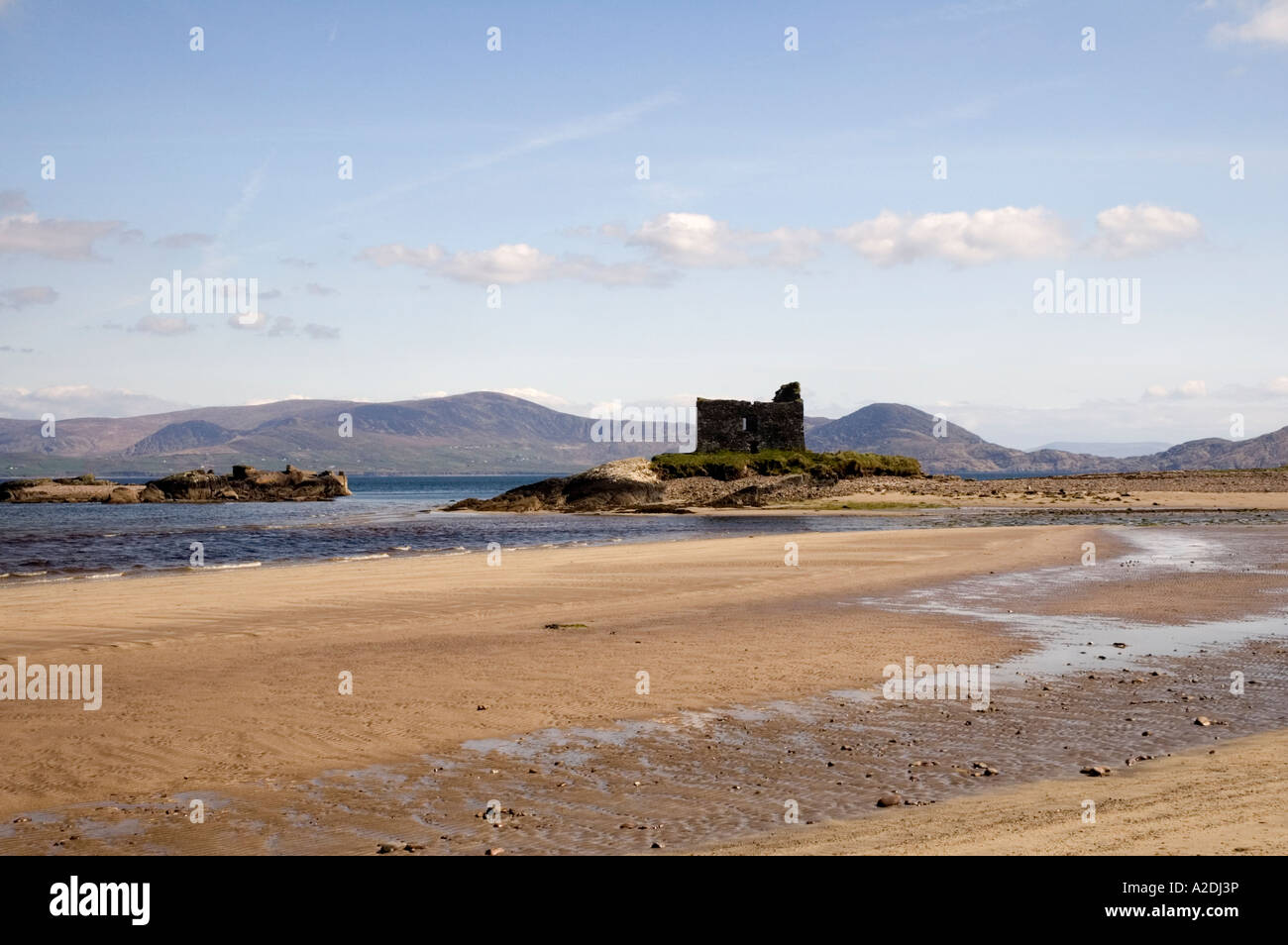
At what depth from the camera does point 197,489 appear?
116625 mm

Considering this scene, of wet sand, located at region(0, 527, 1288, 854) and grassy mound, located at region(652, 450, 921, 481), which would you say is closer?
wet sand, located at region(0, 527, 1288, 854)

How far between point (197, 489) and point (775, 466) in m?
72.5

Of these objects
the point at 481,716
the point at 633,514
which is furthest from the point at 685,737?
the point at 633,514

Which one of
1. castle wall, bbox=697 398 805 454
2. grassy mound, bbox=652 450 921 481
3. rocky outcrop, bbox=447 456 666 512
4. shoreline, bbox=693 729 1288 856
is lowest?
shoreline, bbox=693 729 1288 856

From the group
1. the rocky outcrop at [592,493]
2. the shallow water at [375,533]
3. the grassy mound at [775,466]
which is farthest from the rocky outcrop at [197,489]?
the grassy mound at [775,466]

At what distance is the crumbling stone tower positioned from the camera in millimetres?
89562

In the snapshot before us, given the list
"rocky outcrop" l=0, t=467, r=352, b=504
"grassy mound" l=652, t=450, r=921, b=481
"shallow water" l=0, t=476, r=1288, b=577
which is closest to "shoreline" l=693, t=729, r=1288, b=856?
"shallow water" l=0, t=476, r=1288, b=577

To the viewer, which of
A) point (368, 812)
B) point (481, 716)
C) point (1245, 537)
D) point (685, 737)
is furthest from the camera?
point (1245, 537)

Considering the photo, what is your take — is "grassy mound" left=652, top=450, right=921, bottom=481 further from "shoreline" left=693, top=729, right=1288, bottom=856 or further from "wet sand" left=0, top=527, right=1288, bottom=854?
"shoreline" left=693, top=729, right=1288, bottom=856

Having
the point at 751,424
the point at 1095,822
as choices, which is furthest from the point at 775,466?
the point at 1095,822

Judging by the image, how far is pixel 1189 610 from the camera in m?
19.5

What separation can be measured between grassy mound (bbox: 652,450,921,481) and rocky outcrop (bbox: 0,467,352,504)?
59324 mm
